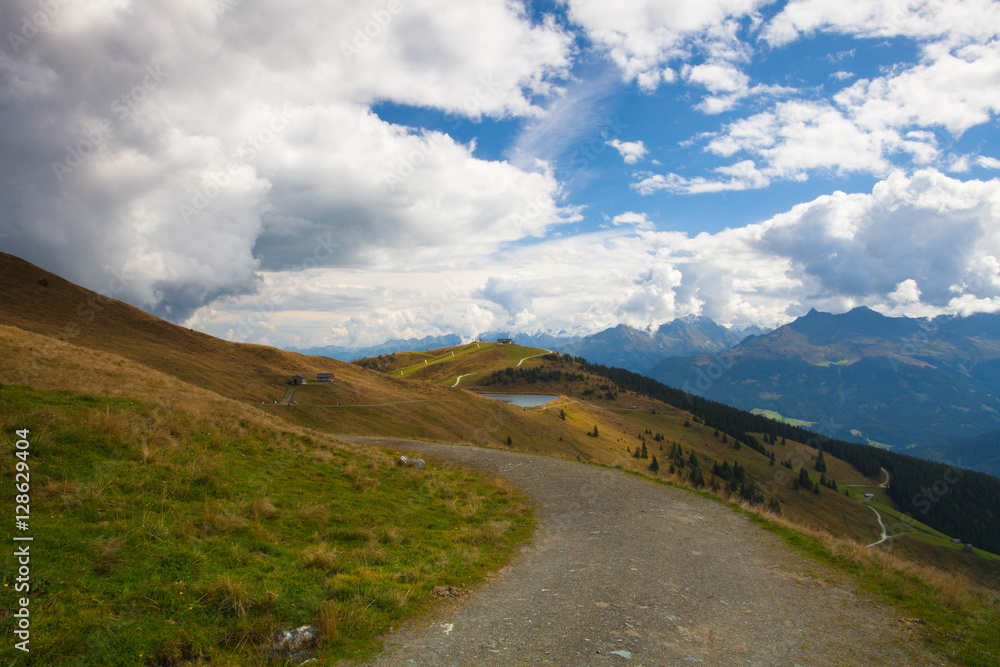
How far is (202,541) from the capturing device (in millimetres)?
9398

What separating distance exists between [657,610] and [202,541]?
1056cm

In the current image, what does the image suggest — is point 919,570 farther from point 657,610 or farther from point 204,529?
point 204,529

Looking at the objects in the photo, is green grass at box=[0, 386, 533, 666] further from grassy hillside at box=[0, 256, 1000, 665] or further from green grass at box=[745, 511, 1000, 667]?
green grass at box=[745, 511, 1000, 667]

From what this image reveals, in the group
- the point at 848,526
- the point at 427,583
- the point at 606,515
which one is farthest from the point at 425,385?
the point at 848,526

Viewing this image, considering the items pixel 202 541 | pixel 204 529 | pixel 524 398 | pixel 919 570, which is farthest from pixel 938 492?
pixel 202 541

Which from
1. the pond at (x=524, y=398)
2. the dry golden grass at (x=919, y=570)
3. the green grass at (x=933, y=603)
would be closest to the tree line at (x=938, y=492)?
the pond at (x=524, y=398)

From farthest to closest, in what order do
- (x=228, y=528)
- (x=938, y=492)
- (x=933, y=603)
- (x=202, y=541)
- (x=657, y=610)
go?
(x=938, y=492) → (x=933, y=603) → (x=228, y=528) → (x=657, y=610) → (x=202, y=541)

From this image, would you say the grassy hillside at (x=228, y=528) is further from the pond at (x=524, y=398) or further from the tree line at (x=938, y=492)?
the tree line at (x=938, y=492)

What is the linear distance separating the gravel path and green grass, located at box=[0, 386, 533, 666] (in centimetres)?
116

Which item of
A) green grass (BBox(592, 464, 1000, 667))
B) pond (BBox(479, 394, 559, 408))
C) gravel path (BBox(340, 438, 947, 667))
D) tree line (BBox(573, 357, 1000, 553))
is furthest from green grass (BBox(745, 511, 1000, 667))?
tree line (BBox(573, 357, 1000, 553))

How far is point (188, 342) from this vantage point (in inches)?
2650

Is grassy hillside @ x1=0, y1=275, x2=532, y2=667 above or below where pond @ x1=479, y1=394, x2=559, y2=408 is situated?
above

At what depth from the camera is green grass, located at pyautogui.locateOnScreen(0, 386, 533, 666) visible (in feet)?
22.0

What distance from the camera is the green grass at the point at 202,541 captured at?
22.0ft
